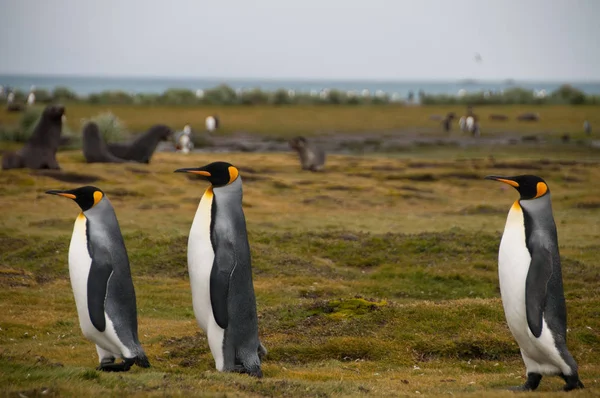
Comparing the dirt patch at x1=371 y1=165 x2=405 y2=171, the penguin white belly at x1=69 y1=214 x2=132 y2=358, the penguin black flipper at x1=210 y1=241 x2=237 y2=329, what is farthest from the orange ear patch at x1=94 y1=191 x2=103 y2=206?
the dirt patch at x1=371 y1=165 x2=405 y2=171

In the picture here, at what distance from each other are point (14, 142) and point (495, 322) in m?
36.9

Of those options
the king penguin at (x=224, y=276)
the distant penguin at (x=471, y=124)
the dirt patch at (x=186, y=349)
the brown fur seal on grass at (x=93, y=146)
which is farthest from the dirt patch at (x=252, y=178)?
the distant penguin at (x=471, y=124)

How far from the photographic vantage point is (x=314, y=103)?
88875mm

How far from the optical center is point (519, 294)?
30.3ft

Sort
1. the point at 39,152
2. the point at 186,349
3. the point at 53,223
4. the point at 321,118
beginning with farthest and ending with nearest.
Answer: the point at 321,118 < the point at 39,152 < the point at 53,223 < the point at 186,349

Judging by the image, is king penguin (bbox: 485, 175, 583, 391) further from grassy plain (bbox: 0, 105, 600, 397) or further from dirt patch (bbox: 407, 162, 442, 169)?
dirt patch (bbox: 407, 162, 442, 169)

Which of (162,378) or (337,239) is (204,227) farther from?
(337,239)

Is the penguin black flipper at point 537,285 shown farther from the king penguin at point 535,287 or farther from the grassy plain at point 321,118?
the grassy plain at point 321,118

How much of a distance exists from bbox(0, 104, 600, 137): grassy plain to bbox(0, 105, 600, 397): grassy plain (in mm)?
24253

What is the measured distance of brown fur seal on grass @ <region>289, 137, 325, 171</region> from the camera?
36.2m

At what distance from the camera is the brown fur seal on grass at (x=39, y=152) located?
96.4 ft

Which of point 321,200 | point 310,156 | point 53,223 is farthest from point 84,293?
point 310,156

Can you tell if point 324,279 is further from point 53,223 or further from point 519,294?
point 519,294

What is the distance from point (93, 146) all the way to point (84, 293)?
931 inches
